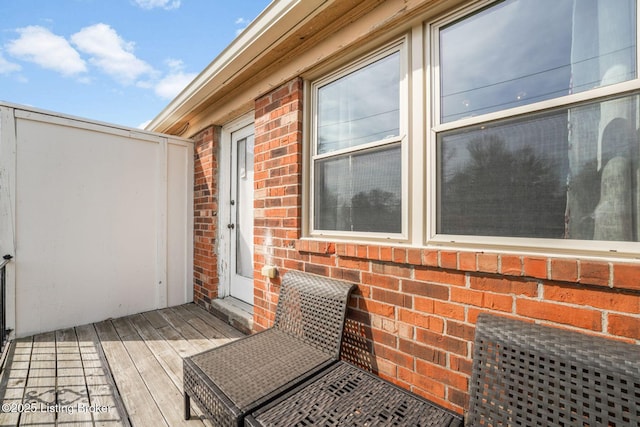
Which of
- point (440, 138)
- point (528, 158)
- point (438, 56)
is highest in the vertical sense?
point (438, 56)

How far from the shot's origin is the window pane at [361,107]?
5.49 ft

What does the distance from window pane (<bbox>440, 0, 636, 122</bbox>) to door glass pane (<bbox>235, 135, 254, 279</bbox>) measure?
230 cm

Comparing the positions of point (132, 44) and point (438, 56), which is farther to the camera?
point (132, 44)

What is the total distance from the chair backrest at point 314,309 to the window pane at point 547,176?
0.77 m

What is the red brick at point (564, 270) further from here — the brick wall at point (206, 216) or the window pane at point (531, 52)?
the brick wall at point (206, 216)

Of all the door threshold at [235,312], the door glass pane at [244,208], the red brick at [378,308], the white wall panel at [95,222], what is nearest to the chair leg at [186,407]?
the door threshold at [235,312]

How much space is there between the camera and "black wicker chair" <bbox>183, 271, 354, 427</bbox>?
4.09 ft

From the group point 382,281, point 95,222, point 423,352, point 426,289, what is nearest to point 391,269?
point 382,281

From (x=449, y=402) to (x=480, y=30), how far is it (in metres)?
1.95

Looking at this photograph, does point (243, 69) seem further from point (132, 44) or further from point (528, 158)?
point (132, 44)

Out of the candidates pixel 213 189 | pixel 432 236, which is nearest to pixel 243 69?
pixel 213 189

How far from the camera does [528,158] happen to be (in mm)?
1200

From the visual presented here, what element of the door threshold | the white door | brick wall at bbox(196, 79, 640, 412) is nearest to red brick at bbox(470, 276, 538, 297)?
brick wall at bbox(196, 79, 640, 412)

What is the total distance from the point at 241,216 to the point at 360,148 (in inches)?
77.7
